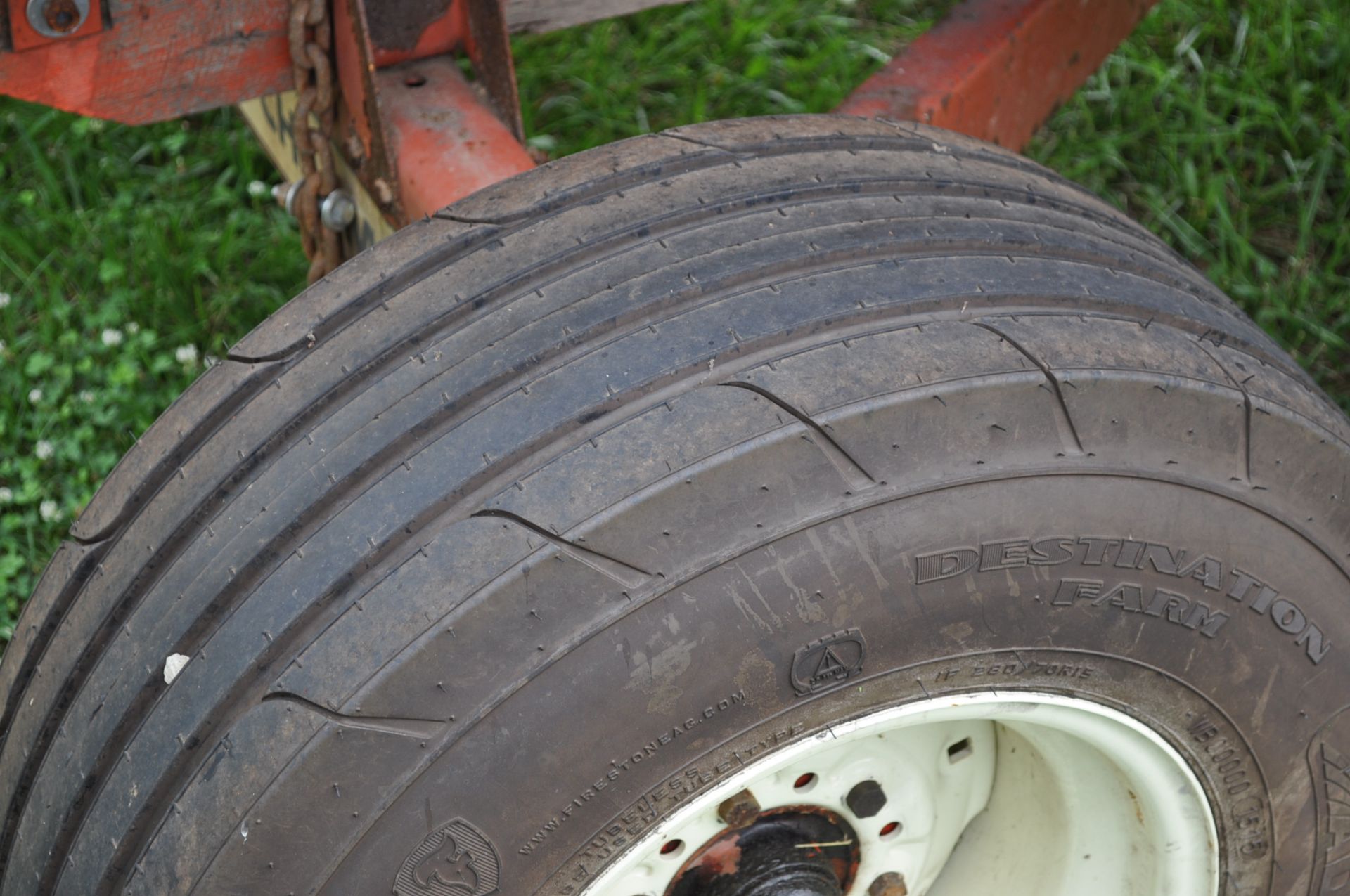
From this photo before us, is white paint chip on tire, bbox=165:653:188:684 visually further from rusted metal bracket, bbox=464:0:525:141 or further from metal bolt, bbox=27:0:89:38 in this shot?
rusted metal bracket, bbox=464:0:525:141

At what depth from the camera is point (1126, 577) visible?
1.38 meters

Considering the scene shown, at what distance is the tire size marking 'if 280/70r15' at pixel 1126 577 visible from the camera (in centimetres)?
131

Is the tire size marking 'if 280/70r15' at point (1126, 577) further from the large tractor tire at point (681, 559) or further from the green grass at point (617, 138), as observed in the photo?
the green grass at point (617, 138)

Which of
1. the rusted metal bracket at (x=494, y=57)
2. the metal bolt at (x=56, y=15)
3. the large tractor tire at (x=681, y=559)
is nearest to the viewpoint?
the large tractor tire at (x=681, y=559)

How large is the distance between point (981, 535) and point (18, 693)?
3.45 feet

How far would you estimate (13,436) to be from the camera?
9.32ft

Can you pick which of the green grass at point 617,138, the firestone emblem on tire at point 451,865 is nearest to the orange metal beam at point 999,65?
the green grass at point 617,138

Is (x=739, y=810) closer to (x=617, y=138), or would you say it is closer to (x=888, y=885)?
(x=888, y=885)

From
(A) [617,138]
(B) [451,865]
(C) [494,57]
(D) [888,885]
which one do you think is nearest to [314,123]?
(C) [494,57]

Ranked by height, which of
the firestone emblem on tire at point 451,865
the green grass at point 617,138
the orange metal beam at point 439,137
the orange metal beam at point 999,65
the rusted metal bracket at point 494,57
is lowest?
the firestone emblem on tire at point 451,865

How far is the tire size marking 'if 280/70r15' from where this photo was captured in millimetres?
1314

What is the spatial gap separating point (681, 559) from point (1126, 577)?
1.57ft

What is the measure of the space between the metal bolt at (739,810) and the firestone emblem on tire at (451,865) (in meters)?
0.30

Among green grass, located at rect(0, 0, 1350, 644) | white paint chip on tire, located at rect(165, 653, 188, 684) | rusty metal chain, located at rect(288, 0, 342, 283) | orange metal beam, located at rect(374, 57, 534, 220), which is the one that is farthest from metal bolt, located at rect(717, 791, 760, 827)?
green grass, located at rect(0, 0, 1350, 644)
